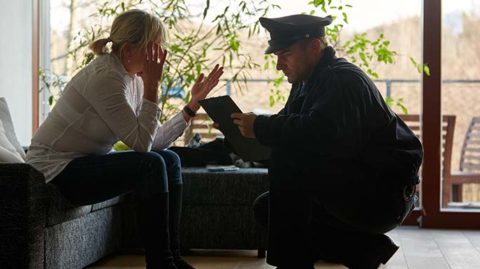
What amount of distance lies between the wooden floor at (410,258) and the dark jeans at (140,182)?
0.70m

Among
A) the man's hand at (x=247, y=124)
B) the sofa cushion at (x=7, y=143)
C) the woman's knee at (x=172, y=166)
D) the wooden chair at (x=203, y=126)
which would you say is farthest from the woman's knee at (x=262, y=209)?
the wooden chair at (x=203, y=126)

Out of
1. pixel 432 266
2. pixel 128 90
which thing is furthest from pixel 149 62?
pixel 432 266

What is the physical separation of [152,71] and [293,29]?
59cm

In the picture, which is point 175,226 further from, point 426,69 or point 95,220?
point 426,69

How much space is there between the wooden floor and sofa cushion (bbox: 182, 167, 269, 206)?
0.87 ft

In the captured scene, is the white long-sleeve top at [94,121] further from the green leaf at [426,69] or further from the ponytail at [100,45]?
the green leaf at [426,69]

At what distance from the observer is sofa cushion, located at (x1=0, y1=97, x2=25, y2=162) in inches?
119

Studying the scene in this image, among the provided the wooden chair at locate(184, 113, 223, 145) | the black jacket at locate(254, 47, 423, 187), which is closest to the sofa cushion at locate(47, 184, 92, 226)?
the black jacket at locate(254, 47, 423, 187)

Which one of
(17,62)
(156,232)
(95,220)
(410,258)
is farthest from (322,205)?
(17,62)

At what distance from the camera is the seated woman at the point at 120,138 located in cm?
281

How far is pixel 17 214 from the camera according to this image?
276 centimetres

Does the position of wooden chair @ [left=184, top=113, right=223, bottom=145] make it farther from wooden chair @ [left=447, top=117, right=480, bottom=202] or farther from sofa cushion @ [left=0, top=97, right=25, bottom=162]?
sofa cushion @ [left=0, top=97, right=25, bottom=162]

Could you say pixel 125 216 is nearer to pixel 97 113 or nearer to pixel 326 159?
pixel 97 113

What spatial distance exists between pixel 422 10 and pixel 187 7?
1453mm
